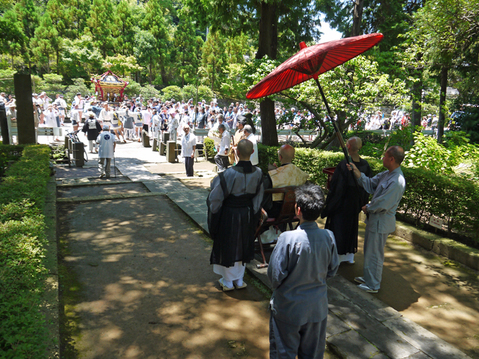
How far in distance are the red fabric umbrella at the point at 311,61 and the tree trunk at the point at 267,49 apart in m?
7.09

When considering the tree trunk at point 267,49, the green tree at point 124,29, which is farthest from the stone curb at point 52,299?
the green tree at point 124,29

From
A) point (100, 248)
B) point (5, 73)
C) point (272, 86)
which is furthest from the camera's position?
point (5, 73)

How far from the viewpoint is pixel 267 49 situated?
37.5ft

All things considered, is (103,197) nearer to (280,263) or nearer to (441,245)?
(280,263)

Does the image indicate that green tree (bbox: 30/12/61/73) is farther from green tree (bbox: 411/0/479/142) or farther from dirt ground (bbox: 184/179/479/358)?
dirt ground (bbox: 184/179/479/358)

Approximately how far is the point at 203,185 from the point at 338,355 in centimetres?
689

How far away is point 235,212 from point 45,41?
146 ft

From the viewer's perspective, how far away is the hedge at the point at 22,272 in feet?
7.55

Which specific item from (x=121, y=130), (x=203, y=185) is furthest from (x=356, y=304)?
(x=121, y=130)

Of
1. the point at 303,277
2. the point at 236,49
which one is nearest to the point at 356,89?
the point at 303,277

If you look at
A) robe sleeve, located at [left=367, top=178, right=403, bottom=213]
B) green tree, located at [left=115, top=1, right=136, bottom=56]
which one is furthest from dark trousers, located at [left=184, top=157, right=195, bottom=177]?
green tree, located at [left=115, top=1, right=136, bottom=56]

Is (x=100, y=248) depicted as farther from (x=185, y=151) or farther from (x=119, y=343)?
(x=185, y=151)

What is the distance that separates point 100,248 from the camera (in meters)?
5.48

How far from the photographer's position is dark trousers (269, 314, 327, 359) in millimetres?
2602
